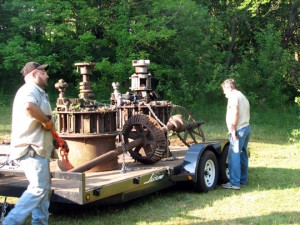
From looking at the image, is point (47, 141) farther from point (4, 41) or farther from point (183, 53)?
point (4, 41)

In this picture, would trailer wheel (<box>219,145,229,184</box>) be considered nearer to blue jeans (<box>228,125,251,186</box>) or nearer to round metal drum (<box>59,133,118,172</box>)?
blue jeans (<box>228,125,251,186</box>)

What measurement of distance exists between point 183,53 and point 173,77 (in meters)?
1.05

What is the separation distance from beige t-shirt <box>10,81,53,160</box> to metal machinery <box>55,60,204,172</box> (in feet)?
4.31

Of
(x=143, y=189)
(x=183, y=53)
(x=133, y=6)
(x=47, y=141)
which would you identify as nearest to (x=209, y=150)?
(x=143, y=189)

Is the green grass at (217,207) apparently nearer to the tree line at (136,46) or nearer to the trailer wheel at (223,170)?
the trailer wheel at (223,170)

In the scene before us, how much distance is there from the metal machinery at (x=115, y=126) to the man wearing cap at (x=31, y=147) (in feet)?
4.21

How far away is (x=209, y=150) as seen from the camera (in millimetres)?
8422

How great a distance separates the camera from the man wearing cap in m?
5.25

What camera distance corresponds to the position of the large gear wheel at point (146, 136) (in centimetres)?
802

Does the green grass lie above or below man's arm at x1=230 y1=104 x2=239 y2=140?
below

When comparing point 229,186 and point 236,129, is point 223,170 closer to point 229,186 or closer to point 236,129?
point 229,186

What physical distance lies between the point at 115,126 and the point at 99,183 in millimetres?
1465

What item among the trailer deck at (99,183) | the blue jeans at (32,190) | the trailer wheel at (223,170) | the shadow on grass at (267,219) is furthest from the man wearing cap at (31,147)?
the trailer wheel at (223,170)

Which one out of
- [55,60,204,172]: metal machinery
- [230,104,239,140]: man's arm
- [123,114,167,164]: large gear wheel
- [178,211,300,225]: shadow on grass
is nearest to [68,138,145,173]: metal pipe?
[55,60,204,172]: metal machinery
